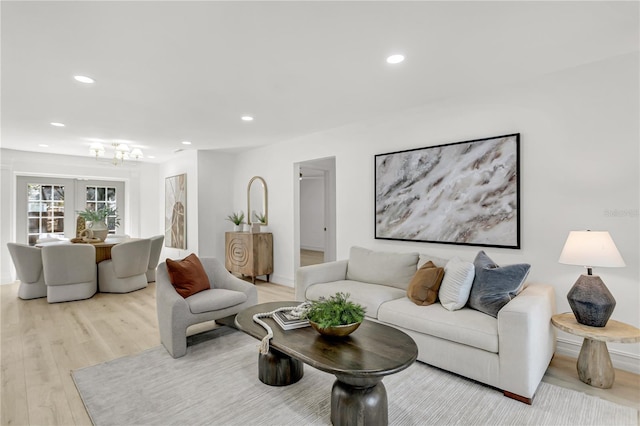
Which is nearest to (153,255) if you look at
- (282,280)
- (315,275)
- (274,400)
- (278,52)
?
(282,280)

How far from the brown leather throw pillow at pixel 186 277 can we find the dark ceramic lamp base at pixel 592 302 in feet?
10.3

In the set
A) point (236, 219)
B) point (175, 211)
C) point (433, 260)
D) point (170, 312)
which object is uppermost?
point (175, 211)

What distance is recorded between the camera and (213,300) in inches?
120

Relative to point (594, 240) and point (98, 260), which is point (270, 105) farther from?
point (98, 260)

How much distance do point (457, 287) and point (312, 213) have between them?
25.8 feet

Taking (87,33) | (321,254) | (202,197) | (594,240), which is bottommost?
(321,254)

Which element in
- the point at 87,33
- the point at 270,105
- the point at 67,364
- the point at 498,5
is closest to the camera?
the point at 498,5

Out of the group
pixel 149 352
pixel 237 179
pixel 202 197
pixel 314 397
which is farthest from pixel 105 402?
pixel 237 179

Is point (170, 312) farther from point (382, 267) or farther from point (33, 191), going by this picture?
point (33, 191)

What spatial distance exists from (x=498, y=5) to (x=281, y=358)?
2.60 meters

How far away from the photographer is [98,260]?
16.9ft

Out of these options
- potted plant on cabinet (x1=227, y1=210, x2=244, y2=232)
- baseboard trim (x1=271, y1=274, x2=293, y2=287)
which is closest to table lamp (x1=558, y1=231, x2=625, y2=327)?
baseboard trim (x1=271, y1=274, x2=293, y2=287)

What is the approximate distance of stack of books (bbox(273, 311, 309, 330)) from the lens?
7.33 ft

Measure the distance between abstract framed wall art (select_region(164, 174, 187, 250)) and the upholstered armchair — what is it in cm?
351
